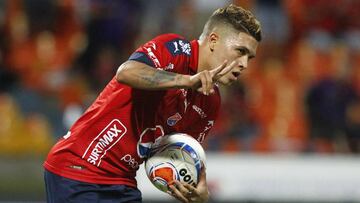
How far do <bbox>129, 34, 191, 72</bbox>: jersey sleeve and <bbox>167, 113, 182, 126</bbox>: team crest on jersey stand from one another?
0.26m

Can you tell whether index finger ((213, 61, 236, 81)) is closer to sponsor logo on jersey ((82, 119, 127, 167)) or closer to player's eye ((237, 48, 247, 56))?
player's eye ((237, 48, 247, 56))

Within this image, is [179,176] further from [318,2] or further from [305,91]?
[318,2]

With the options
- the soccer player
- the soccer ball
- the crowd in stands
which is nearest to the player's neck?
the soccer player

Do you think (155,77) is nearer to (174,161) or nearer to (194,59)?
(194,59)

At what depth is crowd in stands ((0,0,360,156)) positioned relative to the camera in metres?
Result: 8.42

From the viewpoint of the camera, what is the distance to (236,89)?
8.80 meters

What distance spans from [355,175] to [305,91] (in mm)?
1704

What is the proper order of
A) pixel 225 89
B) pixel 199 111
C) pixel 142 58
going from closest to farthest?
pixel 142 58
pixel 199 111
pixel 225 89

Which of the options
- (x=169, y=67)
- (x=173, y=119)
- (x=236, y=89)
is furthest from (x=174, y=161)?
(x=236, y=89)

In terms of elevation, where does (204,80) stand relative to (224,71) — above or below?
below

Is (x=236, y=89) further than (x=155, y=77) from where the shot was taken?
Yes

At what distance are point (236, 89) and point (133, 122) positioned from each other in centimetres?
489

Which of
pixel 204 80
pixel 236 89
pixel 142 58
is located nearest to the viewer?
pixel 204 80

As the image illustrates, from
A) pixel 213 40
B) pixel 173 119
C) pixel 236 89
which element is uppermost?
pixel 236 89
